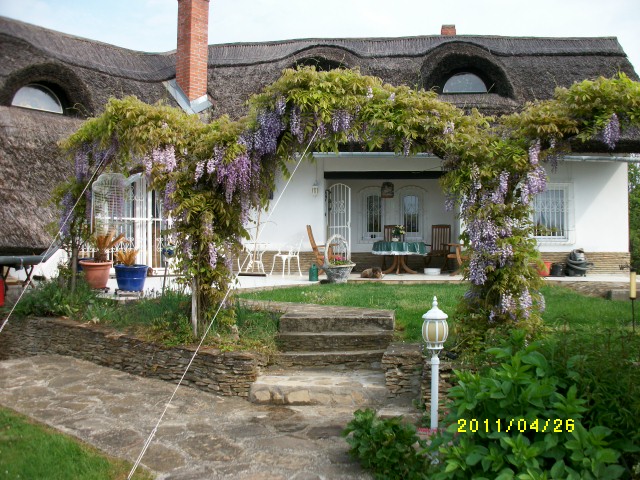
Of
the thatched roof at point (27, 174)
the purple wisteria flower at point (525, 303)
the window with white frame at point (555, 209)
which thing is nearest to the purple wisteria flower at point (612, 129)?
the purple wisteria flower at point (525, 303)

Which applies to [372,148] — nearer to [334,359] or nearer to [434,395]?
[334,359]

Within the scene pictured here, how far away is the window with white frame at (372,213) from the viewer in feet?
43.5

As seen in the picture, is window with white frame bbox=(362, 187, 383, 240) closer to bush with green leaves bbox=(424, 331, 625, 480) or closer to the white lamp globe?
the white lamp globe

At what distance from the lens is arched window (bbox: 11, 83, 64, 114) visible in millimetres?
10312

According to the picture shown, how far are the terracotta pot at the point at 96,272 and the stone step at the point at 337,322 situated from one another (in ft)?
11.2

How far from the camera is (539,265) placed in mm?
4695

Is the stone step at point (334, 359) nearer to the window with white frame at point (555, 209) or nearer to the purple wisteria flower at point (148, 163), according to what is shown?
the purple wisteria flower at point (148, 163)

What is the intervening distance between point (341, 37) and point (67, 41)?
6257 millimetres

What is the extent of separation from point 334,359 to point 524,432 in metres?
2.99

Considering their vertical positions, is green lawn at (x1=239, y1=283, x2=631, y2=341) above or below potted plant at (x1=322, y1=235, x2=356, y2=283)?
below

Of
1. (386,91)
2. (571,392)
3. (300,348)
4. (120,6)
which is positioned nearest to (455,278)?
(300,348)

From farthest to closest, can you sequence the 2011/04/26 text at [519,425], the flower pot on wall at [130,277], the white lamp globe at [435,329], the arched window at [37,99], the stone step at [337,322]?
the arched window at [37,99]
the flower pot on wall at [130,277]
the stone step at [337,322]
the white lamp globe at [435,329]
the 2011/04/26 text at [519,425]

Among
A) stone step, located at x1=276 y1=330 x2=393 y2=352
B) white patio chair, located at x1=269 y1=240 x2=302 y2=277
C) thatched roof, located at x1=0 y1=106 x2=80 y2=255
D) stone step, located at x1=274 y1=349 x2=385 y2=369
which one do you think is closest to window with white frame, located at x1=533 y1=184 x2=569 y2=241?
white patio chair, located at x1=269 y1=240 x2=302 y2=277

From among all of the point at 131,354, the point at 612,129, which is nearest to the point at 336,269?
the point at 131,354
